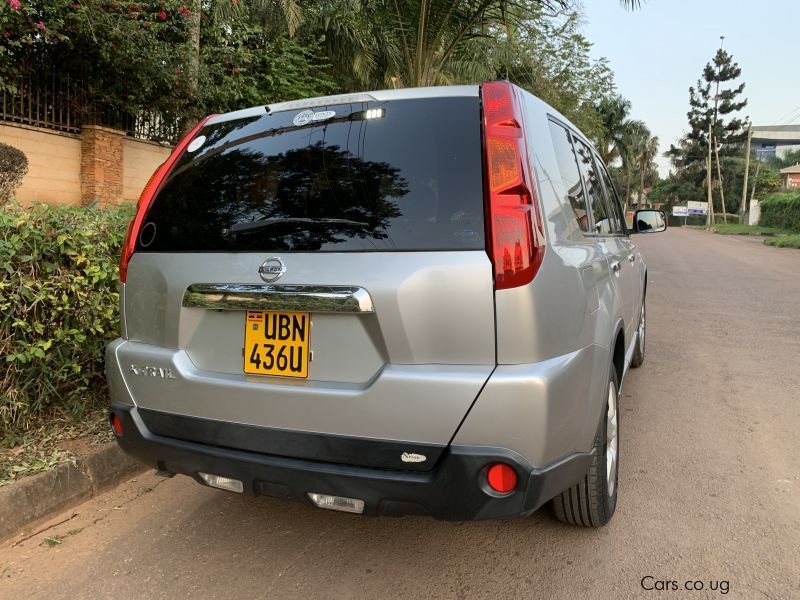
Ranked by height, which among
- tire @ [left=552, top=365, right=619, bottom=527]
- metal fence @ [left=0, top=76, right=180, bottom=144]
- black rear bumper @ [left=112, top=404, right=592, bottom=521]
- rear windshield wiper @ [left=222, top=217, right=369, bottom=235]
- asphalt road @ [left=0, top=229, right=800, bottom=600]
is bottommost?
asphalt road @ [left=0, top=229, right=800, bottom=600]

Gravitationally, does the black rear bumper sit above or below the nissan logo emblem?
below

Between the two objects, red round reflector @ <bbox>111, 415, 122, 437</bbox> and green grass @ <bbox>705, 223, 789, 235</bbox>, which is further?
green grass @ <bbox>705, 223, 789, 235</bbox>

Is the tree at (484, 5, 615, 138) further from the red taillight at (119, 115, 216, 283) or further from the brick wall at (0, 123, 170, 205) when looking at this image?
the red taillight at (119, 115, 216, 283)

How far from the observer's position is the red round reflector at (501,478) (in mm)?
1889

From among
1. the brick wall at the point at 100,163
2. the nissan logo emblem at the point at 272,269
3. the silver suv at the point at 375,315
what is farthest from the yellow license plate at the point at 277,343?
the brick wall at the point at 100,163

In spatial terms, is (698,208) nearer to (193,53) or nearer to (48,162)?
(193,53)

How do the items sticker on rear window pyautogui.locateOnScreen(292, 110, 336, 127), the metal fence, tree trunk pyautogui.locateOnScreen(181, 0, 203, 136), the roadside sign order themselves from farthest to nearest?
the roadside sign
the metal fence
tree trunk pyautogui.locateOnScreen(181, 0, 203, 136)
sticker on rear window pyautogui.locateOnScreen(292, 110, 336, 127)

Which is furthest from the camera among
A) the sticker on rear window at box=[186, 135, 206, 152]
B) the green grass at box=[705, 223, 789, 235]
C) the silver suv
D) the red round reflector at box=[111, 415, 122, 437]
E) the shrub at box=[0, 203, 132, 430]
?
the green grass at box=[705, 223, 789, 235]

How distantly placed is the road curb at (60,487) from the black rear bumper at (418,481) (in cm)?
114

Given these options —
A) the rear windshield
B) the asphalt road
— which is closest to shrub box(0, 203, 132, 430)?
the asphalt road

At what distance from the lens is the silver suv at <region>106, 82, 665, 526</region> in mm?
1872

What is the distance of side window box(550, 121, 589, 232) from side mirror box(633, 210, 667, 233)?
86.0 inches

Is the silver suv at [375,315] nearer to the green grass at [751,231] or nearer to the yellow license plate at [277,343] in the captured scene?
the yellow license plate at [277,343]

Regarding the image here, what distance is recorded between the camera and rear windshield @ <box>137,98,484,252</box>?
1.98 m
